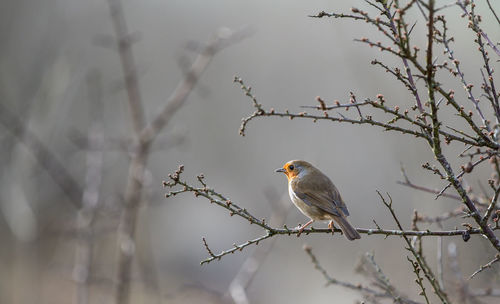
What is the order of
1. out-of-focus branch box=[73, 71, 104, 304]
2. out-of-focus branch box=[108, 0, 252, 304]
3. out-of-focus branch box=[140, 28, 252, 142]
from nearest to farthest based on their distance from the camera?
out-of-focus branch box=[140, 28, 252, 142] → out-of-focus branch box=[108, 0, 252, 304] → out-of-focus branch box=[73, 71, 104, 304]

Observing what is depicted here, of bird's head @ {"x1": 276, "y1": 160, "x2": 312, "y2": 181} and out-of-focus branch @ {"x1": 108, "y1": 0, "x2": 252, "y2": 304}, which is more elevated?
out-of-focus branch @ {"x1": 108, "y1": 0, "x2": 252, "y2": 304}

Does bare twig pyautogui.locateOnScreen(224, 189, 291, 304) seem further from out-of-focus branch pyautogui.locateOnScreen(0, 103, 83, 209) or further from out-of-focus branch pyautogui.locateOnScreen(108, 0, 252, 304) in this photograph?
out-of-focus branch pyautogui.locateOnScreen(0, 103, 83, 209)

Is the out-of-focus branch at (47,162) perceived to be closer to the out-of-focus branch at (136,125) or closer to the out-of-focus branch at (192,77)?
the out-of-focus branch at (136,125)

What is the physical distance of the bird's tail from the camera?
393 centimetres

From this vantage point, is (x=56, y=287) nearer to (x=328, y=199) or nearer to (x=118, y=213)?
(x=118, y=213)

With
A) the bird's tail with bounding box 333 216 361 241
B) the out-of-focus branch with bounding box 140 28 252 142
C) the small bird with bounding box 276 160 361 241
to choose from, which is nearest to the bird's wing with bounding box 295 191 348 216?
the small bird with bounding box 276 160 361 241

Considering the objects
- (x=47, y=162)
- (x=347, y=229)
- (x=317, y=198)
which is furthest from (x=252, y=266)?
(x=47, y=162)

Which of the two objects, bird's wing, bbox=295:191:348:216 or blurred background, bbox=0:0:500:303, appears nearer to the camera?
bird's wing, bbox=295:191:348:216

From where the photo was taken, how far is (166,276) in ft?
52.6

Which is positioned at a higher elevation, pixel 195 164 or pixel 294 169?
pixel 195 164

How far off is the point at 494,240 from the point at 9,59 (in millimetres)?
16054

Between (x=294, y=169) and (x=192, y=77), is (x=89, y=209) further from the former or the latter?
(x=294, y=169)

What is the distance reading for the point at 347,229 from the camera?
4082mm

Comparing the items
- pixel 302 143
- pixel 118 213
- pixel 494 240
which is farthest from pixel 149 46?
pixel 494 240
